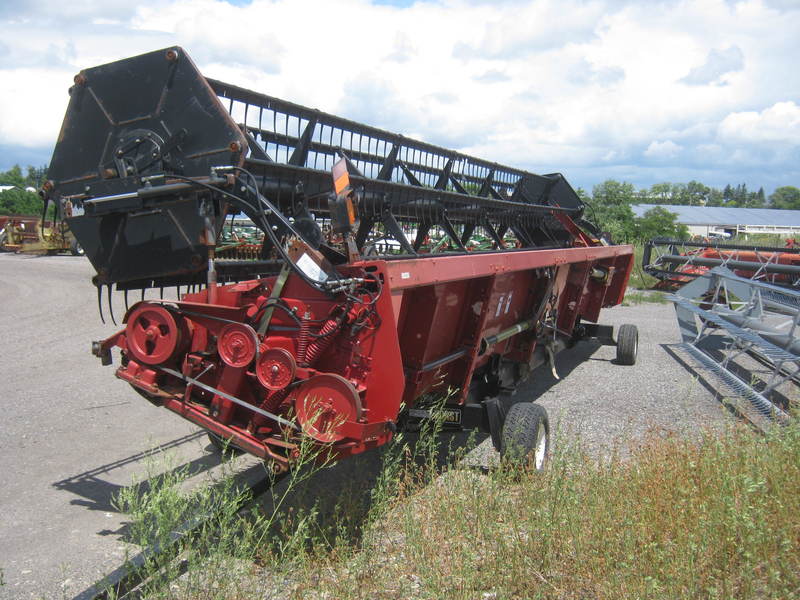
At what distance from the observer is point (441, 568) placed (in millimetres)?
3217

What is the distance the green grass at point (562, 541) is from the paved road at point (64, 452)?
83 centimetres

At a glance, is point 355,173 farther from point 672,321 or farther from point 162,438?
point 672,321

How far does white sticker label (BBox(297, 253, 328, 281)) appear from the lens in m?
3.53

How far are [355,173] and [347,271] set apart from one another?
6.29 ft

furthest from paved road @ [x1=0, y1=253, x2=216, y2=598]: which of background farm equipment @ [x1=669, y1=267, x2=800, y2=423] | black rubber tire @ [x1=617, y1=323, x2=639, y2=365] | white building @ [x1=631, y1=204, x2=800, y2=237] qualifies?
white building @ [x1=631, y1=204, x2=800, y2=237]

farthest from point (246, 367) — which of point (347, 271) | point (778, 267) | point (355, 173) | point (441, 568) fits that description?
point (778, 267)

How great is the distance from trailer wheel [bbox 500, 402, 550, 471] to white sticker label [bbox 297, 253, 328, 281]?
1.81 m

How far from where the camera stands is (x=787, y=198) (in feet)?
513

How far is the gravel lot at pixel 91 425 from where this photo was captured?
3.73 metres

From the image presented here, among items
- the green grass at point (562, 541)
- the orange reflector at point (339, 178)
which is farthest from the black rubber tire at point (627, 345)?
the orange reflector at point (339, 178)

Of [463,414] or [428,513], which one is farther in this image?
[463,414]

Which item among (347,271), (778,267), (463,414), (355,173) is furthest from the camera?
(778,267)

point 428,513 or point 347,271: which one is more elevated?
point 347,271

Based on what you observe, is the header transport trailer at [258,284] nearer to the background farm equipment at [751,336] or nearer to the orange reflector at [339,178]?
the orange reflector at [339,178]
